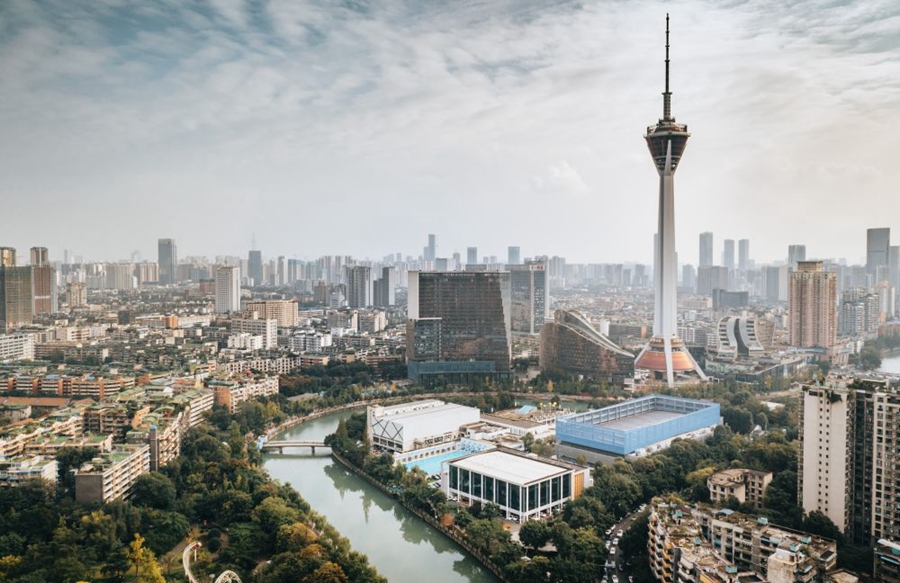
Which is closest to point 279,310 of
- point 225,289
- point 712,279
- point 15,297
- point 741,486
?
point 225,289

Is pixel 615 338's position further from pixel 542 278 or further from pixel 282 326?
pixel 282 326

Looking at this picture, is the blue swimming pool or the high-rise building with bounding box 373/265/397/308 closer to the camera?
the blue swimming pool

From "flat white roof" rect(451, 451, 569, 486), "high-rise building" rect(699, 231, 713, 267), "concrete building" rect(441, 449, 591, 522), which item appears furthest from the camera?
"high-rise building" rect(699, 231, 713, 267)

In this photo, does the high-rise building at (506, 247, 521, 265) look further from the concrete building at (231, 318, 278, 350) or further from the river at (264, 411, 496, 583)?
the river at (264, 411, 496, 583)

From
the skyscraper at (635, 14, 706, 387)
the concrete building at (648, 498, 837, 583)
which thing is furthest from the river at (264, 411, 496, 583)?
the skyscraper at (635, 14, 706, 387)

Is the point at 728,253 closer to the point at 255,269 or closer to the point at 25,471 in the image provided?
the point at 255,269

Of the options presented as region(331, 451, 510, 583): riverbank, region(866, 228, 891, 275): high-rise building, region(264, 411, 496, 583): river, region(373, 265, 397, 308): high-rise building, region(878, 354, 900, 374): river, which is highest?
region(866, 228, 891, 275): high-rise building

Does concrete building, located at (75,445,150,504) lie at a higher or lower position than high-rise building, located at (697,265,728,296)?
lower
